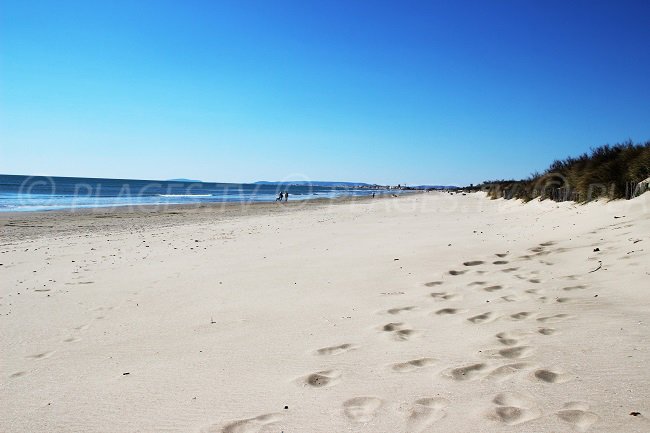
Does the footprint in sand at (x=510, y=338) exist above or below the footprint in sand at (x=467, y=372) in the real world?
above

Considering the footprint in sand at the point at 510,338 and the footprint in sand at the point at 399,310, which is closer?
the footprint in sand at the point at 510,338

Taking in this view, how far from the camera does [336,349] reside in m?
3.29

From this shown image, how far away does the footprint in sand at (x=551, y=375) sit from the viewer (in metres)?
2.48

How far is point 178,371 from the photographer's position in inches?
120

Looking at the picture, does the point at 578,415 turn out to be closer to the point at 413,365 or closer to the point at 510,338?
the point at 413,365

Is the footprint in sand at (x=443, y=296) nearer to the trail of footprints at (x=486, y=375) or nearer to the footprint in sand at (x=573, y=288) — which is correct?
the trail of footprints at (x=486, y=375)

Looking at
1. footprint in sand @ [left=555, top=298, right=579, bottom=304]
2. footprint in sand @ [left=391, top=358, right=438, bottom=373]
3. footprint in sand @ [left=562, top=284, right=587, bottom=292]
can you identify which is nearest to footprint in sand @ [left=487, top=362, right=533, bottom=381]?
footprint in sand @ [left=391, top=358, right=438, bottom=373]

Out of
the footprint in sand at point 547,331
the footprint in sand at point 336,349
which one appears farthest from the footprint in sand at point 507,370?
the footprint in sand at point 336,349

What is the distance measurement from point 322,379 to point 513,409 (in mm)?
1128

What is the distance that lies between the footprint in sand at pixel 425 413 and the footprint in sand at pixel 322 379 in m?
0.57

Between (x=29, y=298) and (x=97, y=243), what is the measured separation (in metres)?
5.48

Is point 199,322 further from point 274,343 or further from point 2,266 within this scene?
point 2,266

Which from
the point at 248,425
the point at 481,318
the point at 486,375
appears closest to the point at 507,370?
the point at 486,375

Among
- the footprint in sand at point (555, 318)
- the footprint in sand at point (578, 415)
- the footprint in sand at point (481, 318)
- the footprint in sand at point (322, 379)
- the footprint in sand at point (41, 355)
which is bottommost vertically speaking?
the footprint in sand at point (41, 355)
